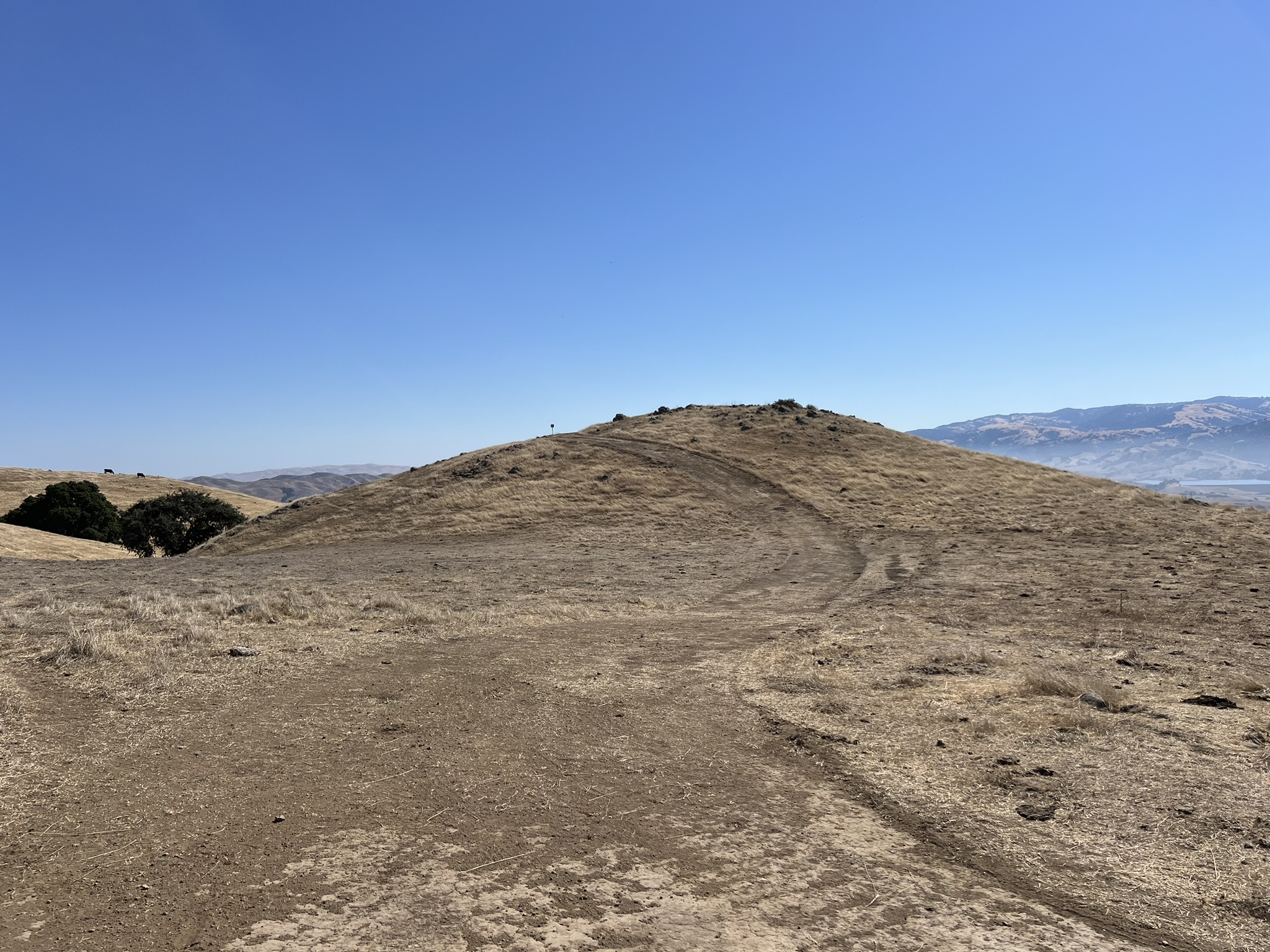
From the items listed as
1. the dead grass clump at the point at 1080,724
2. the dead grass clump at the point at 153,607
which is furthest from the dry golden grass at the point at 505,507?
the dead grass clump at the point at 1080,724

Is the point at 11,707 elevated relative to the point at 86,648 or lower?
lower

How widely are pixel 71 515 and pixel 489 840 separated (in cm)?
6226

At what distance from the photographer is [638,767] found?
312 inches

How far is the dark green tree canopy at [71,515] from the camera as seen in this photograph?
174ft

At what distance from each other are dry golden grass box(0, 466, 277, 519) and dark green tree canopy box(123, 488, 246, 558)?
2310 centimetres

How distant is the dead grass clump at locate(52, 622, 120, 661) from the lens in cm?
1184

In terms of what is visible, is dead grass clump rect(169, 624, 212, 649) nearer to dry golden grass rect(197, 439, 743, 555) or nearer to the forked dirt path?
the forked dirt path

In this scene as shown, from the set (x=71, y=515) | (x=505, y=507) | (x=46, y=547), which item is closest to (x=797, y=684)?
(x=505, y=507)

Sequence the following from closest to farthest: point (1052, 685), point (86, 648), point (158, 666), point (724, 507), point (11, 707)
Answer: point (11, 707)
point (1052, 685)
point (158, 666)
point (86, 648)
point (724, 507)

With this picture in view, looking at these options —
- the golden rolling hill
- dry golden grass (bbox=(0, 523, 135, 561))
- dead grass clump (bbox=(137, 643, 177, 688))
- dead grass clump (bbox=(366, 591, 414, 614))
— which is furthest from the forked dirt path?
the golden rolling hill

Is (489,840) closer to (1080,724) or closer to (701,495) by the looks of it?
(1080,724)

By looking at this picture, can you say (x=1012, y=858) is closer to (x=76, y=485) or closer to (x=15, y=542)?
(x=15, y=542)

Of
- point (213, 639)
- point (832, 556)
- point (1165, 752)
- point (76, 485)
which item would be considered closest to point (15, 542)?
point (76, 485)

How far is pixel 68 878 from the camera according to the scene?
5.64 meters
